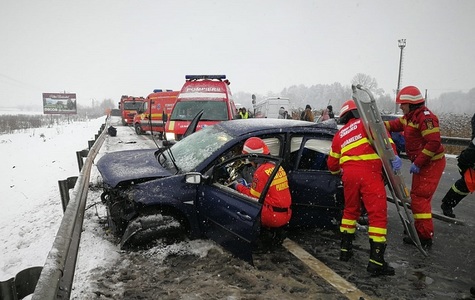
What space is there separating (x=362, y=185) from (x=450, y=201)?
2.32 metres

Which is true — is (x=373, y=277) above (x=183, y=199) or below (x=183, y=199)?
below

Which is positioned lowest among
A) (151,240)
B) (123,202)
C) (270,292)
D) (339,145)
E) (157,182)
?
(270,292)

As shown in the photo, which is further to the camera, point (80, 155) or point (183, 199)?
point (80, 155)

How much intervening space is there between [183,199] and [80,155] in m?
4.94

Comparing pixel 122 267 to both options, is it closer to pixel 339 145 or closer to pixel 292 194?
pixel 292 194

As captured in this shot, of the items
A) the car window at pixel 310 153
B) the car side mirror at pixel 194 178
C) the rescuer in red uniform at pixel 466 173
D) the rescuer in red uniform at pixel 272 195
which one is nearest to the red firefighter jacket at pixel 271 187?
the rescuer in red uniform at pixel 272 195

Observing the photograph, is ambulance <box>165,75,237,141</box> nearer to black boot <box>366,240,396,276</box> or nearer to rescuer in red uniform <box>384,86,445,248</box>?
rescuer in red uniform <box>384,86,445,248</box>

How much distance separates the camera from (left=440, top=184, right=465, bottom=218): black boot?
4.43 metres

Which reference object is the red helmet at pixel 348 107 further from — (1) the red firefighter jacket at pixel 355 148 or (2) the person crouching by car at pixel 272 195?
(2) the person crouching by car at pixel 272 195

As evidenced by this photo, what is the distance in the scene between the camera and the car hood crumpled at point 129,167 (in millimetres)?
3545

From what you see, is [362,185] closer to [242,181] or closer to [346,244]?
[346,244]

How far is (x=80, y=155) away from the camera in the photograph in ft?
24.0

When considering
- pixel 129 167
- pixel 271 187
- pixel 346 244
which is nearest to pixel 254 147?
pixel 271 187

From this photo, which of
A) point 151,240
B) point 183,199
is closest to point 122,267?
point 151,240
